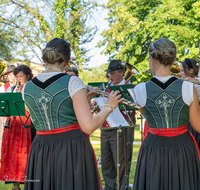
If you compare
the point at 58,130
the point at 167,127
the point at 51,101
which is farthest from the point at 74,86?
the point at 167,127

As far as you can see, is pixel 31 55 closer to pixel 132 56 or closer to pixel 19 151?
A: pixel 132 56

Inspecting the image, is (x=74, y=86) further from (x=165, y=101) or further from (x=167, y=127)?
(x=167, y=127)

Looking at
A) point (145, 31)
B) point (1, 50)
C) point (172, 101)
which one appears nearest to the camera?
point (172, 101)

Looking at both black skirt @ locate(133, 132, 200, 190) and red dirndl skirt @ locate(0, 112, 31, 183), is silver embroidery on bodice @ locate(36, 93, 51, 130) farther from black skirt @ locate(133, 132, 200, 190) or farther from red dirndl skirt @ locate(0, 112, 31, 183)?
red dirndl skirt @ locate(0, 112, 31, 183)

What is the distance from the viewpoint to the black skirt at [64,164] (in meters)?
2.19

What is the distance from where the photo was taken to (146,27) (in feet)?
48.8

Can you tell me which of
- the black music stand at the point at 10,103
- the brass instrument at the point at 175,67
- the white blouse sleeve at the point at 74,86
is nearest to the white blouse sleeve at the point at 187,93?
the white blouse sleeve at the point at 74,86

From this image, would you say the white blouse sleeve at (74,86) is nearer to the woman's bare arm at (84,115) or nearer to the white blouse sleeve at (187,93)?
the woman's bare arm at (84,115)

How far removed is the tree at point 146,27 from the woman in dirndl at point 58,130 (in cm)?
1164

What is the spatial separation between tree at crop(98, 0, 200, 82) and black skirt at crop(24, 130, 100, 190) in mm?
11671

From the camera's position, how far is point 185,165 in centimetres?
241

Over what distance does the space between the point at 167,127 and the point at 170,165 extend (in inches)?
13.6

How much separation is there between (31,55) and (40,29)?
5.86ft

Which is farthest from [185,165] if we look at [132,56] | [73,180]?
[132,56]
